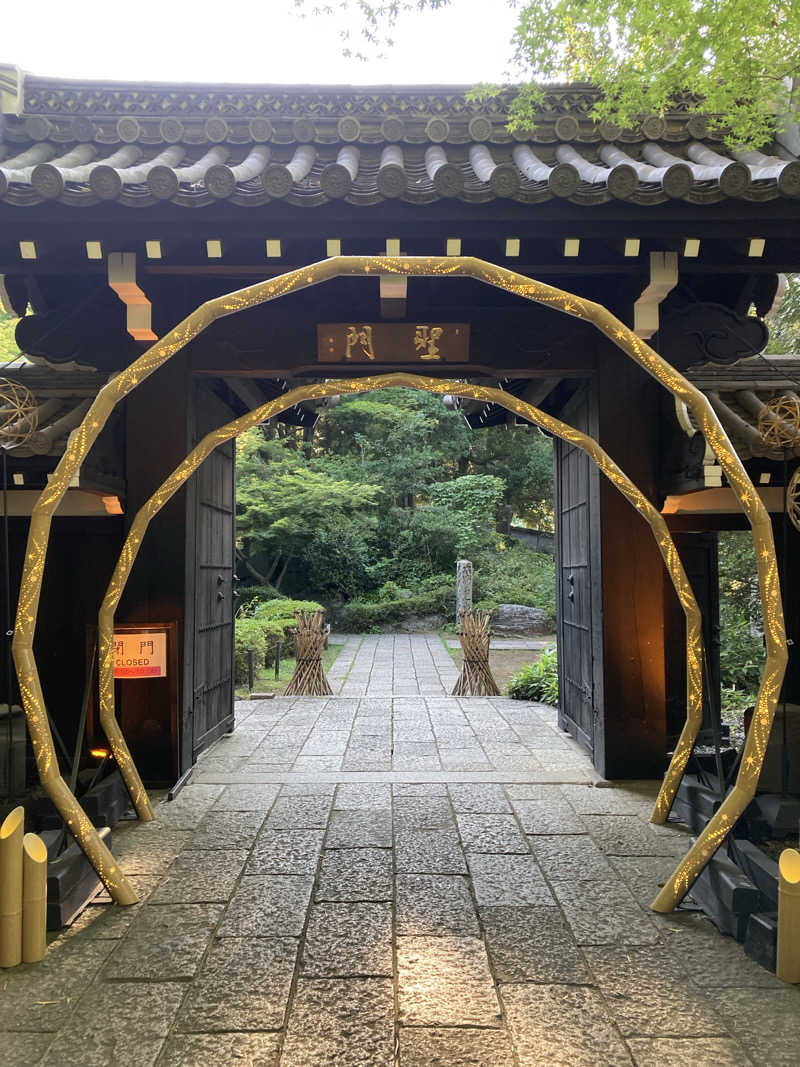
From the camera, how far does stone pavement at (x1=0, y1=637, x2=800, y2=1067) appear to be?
88.4 inches

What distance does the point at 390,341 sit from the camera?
5.00 meters

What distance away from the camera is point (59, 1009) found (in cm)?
244

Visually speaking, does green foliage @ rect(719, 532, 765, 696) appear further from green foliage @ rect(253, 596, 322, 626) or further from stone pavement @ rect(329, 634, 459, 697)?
green foliage @ rect(253, 596, 322, 626)

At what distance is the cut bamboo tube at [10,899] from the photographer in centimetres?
270

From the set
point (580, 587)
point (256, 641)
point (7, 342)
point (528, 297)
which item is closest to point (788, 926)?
point (528, 297)

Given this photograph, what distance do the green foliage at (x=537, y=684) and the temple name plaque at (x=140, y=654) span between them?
5.12 meters

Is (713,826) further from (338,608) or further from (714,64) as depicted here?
A: (338,608)

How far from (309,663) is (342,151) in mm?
6366

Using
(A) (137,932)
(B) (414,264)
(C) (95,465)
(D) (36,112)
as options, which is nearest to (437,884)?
(A) (137,932)

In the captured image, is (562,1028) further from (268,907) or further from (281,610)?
(281,610)

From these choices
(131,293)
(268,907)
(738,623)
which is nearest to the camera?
(268,907)

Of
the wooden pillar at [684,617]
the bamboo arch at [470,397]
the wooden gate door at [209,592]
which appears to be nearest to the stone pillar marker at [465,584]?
the wooden gate door at [209,592]

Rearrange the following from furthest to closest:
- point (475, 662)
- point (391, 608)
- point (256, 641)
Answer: point (391, 608) < point (256, 641) < point (475, 662)

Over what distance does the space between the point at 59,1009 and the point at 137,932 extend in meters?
0.55
